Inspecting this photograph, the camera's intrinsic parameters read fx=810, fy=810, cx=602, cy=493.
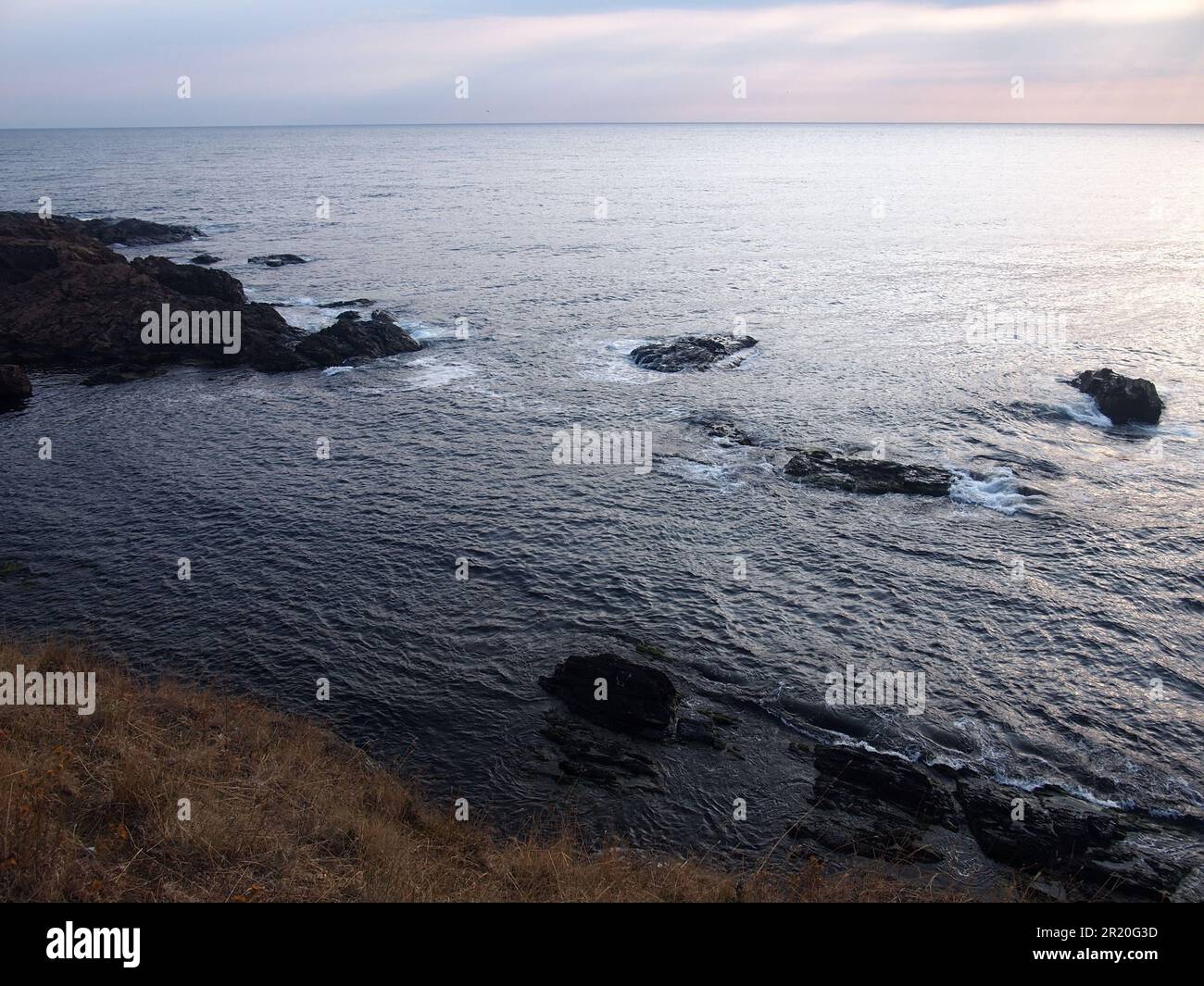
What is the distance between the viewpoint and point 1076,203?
4904 inches

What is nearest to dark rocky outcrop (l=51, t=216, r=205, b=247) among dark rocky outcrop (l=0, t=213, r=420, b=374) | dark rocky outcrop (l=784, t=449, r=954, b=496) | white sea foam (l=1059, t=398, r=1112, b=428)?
dark rocky outcrop (l=0, t=213, r=420, b=374)

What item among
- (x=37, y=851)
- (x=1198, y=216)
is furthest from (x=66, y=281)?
(x=1198, y=216)

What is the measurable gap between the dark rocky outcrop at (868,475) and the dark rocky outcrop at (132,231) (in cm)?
7724

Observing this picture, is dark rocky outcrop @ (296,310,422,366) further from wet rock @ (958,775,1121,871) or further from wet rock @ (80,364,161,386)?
wet rock @ (958,775,1121,871)

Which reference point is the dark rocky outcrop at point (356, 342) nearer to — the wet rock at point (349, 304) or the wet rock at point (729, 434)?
the wet rock at point (349, 304)

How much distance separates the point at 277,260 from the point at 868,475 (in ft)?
206

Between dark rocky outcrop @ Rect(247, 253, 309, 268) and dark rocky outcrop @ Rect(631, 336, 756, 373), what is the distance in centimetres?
4199

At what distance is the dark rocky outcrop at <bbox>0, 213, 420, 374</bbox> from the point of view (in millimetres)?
45406

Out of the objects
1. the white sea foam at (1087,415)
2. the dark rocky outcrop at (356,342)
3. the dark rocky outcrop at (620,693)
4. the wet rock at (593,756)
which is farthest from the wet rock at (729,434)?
the dark rocky outcrop at (356,342)

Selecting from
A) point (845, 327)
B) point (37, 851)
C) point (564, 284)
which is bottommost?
point (37, 851)

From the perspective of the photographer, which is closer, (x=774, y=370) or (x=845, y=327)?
(x=774, y=370)

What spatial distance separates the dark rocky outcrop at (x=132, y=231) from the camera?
81750mm
